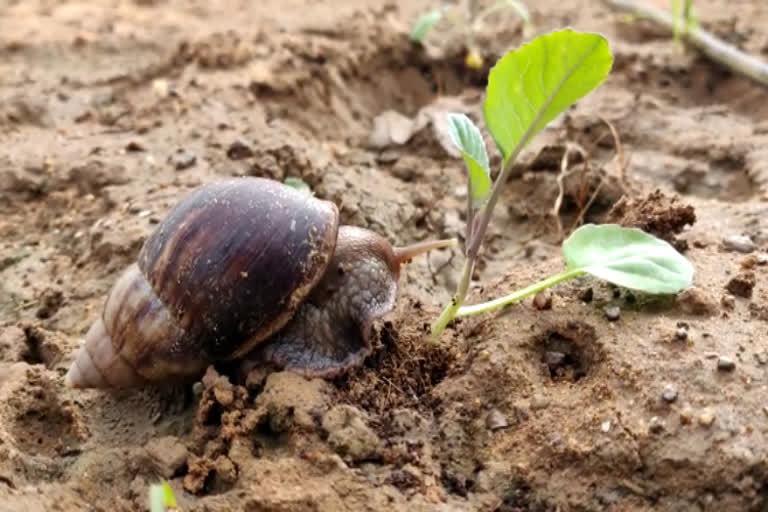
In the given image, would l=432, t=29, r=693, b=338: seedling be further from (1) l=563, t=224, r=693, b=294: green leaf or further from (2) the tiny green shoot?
(2) the tiny green shoot

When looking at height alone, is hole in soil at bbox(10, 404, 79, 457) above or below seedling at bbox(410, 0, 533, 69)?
below

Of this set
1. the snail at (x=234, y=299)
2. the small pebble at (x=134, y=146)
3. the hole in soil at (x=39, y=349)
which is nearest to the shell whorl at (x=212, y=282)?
the snail at (x=234, y=299)

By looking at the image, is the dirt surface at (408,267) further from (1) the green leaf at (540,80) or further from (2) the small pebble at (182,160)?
(1) the green leaf at (540,80)

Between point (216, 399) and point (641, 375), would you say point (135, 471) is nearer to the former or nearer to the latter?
point (216, 399)

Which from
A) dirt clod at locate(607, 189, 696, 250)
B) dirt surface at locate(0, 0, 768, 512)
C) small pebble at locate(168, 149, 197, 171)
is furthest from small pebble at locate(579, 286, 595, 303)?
small pebble at locate(168, 149, 197, 171)

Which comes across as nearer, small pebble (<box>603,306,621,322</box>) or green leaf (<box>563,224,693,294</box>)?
green leaf (<box>563,224,693,294</box>)

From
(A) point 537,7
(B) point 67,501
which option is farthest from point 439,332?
(A) point 537,7

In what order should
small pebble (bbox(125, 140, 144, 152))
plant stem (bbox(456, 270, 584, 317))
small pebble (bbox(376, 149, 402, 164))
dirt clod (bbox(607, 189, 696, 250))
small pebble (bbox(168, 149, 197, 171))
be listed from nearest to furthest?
plant stem (bbox(456, 270, 584, 317)) < dirt clod (bbox(607, 189, 696, 250)) < small pebble (bbox(168, 149, 197, 171)) < small pebble (bbox(125, 140, 144, 152)) < small pebble (bbox(376, 149, 402, 164))
